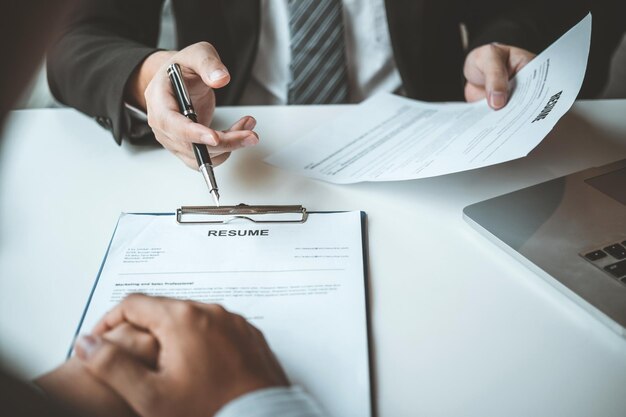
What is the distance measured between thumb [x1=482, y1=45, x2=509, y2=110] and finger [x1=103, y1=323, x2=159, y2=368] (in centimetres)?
55

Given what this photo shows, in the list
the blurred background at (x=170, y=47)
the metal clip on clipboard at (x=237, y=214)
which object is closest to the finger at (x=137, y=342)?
the metal clip on clipboard at (x=237, y=214)

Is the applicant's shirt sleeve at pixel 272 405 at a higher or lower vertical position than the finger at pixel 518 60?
lower

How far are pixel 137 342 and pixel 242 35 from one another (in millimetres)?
721

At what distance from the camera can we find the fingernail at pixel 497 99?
67 cm

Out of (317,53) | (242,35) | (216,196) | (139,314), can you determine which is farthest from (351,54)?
(139,314)

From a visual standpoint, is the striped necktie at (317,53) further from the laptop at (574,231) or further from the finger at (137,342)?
the finger at (137,342)

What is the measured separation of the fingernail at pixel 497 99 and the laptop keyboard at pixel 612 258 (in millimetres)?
266

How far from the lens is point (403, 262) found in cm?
50

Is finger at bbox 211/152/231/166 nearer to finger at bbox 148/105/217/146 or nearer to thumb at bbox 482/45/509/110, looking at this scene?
finger at bbox 148/105/217/146

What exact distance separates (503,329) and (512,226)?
14cm

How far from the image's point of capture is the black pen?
56 centimetres

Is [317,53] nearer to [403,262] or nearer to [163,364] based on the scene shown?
[403,262]

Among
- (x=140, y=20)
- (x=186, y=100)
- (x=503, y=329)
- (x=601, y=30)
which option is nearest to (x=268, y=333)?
(x=503, y=329)

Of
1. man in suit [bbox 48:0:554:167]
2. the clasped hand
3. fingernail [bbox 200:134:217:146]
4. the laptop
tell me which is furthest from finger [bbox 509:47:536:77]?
the clasped hand
